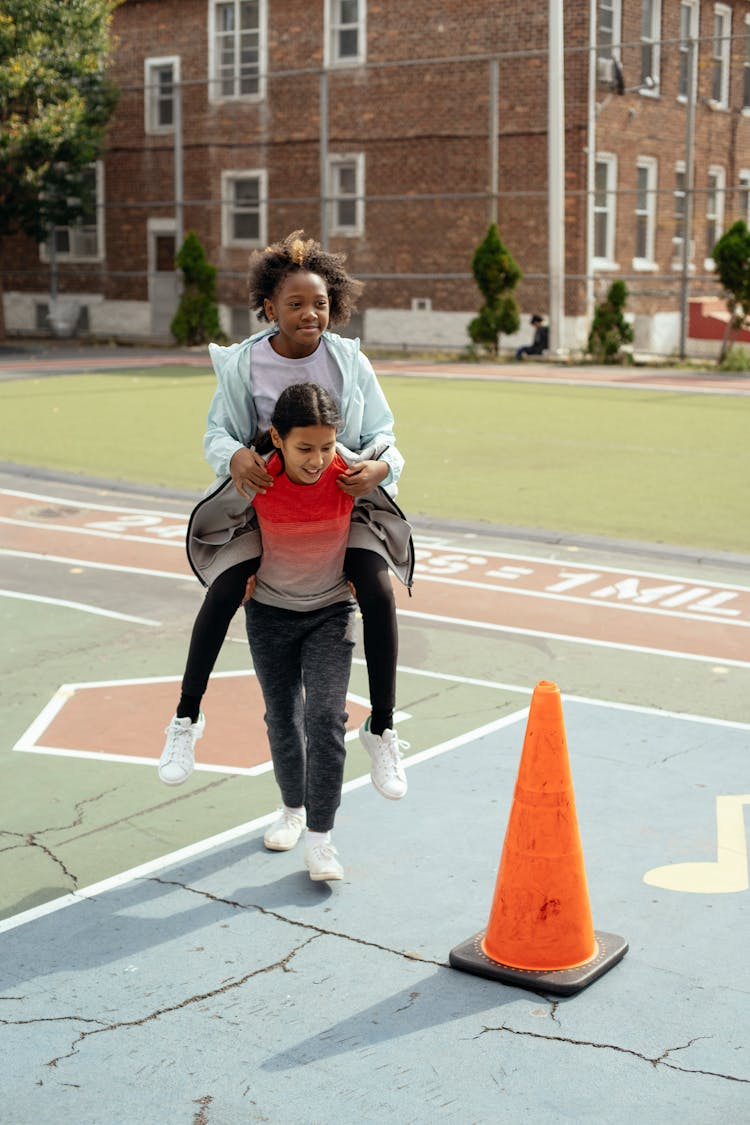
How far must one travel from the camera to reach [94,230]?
40688 mm

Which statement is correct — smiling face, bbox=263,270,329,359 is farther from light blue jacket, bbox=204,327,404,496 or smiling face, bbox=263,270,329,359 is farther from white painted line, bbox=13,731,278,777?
white painted line, bbox=13,731,278,777

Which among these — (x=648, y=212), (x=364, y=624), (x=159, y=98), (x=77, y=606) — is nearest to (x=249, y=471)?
(x=364, y=624)

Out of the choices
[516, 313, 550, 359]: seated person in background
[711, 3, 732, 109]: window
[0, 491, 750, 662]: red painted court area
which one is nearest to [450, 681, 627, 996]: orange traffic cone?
[0, 491, 750, 662]: red painted court area

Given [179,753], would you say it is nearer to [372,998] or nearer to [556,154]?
[372,998]

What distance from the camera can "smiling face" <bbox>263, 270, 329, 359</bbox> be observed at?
4629mm

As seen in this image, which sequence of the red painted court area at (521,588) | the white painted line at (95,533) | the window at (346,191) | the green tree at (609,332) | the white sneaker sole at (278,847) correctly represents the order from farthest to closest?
the window at (346,191) → the green tree at (609,332) → the white painted line at (95,533) → the red painted court area at (521,588) → the white sneaker sole at (278,847)

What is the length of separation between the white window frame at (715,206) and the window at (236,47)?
1131 centimetres

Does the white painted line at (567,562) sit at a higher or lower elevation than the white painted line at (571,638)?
higher

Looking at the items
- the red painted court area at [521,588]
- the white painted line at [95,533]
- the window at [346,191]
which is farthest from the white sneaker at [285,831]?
the window at [346,191]

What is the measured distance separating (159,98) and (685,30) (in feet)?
43.8

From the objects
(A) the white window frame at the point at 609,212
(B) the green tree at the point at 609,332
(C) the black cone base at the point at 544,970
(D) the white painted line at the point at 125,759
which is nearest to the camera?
(C) the black cone base at the point at 544,970

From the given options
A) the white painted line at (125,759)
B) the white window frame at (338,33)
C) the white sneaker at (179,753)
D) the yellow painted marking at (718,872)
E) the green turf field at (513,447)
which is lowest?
the yellow painted marking at (718,872)

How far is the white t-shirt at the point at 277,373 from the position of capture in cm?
471

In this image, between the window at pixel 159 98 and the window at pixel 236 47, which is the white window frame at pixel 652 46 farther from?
the window at pixel 159 98
